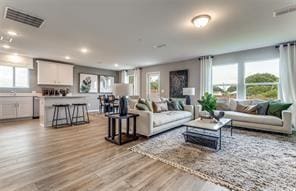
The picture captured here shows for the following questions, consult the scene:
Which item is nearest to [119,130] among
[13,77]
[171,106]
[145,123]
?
[145,123]

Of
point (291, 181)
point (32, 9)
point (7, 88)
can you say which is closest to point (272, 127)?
point (291, 181)

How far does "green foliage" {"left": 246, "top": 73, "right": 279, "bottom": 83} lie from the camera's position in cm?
497

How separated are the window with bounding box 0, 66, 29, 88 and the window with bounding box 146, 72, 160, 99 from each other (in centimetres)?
555

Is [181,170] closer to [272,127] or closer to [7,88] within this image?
[272,127]

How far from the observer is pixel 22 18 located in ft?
9.66

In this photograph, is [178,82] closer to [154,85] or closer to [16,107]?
[154,85]

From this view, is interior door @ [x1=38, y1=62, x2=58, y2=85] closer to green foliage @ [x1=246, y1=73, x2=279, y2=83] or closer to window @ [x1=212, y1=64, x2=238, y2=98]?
window @ [x1=212, y1=64, x2=238, y2=98]

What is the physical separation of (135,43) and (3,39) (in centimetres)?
361

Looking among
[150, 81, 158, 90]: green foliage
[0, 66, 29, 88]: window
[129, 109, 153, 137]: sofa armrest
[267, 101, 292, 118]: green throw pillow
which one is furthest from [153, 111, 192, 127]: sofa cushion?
[0, 66, 29, 88]: window

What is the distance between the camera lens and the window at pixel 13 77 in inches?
235

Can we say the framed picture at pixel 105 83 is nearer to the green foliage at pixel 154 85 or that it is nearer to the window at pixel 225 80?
the green foliage at pixel 154 85

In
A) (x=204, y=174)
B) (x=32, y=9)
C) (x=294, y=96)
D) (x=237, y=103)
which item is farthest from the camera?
(x=237, y=103)

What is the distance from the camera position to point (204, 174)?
2.08 m

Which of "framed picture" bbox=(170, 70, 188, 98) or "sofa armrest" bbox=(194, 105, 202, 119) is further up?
"framed picture" bbox=(170, 70, 188, 98)
